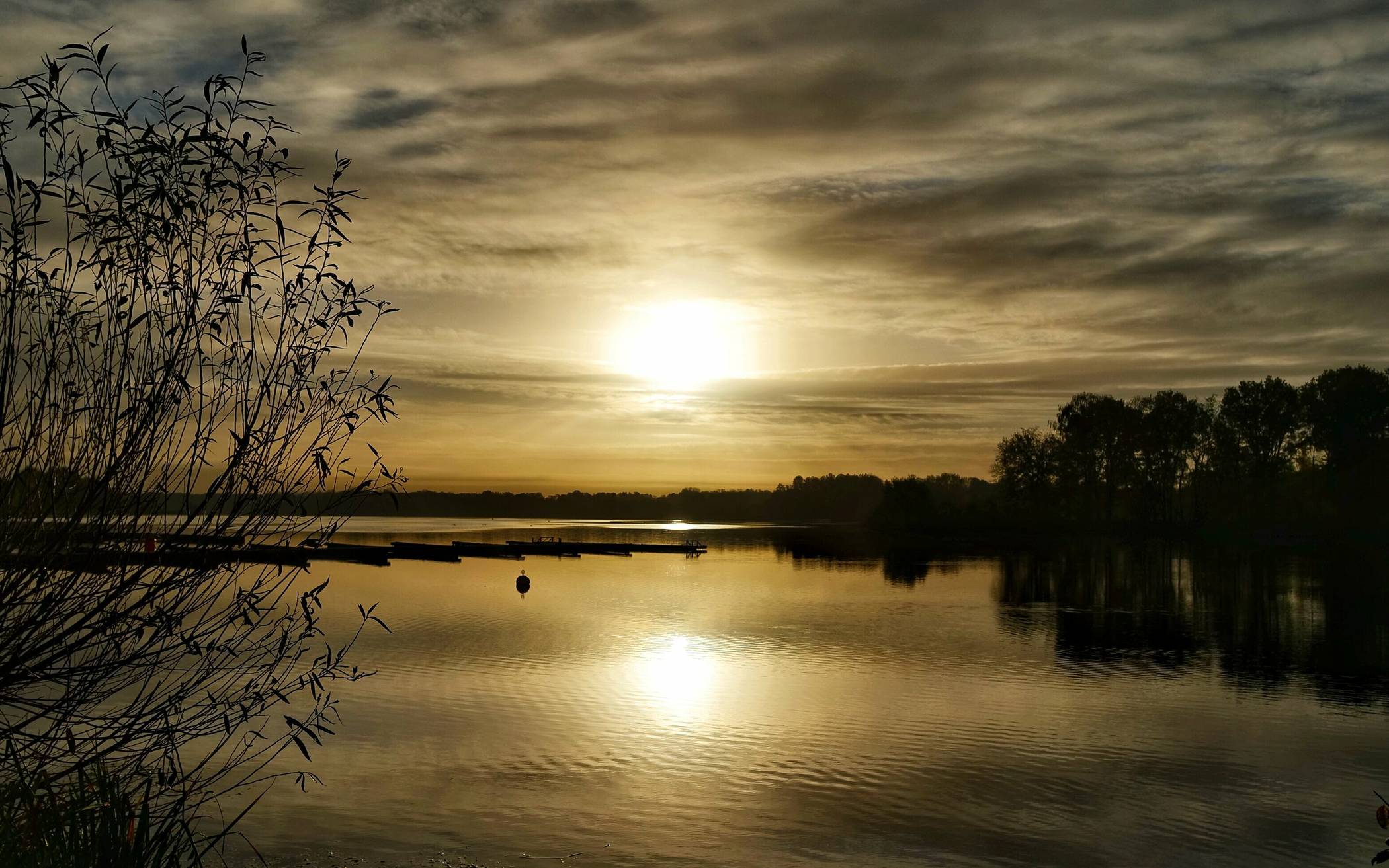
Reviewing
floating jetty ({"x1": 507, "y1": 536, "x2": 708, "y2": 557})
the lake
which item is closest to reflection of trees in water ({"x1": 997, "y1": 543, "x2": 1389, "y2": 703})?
the lake

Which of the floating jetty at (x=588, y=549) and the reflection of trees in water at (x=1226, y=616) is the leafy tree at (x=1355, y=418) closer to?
the reflection of trees in water at (x=1226, y=616)

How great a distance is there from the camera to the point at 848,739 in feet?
75.4

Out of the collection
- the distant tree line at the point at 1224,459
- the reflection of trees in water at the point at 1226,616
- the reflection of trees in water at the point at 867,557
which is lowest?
the reflection of trees in water at the point at 867,557

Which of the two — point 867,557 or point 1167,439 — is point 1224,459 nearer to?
point 1167,439

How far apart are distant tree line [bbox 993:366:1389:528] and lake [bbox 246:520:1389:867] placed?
7701cm

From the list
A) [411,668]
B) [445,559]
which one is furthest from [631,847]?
[445,559]

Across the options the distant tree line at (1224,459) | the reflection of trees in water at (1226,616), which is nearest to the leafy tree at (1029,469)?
the distant tree line at (1224,459)

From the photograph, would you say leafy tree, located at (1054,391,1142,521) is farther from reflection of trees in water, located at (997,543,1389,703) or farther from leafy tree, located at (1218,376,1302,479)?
reflection of trees in water, located at (997,543,1389,703)

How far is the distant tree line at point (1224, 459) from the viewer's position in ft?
375

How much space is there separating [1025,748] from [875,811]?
625 cm

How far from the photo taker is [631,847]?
1575 centimetres

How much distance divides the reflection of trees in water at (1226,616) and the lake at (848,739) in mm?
305

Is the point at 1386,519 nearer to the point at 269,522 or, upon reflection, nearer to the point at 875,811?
the point at 875,811

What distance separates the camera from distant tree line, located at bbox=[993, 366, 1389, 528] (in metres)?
114
